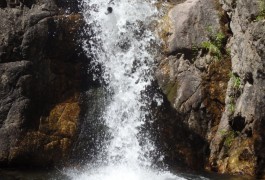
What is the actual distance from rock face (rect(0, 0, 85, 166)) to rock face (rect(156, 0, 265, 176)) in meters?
2.96

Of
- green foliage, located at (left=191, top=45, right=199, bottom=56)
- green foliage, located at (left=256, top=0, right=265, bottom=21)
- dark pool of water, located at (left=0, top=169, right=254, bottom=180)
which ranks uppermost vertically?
green foliage, located at (left=256, top=0, right=265, bottom=21)

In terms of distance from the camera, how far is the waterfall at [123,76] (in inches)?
397

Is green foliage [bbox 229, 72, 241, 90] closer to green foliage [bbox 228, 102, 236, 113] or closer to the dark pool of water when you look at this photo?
green foliage [bbox 228, 102, 236, 113]

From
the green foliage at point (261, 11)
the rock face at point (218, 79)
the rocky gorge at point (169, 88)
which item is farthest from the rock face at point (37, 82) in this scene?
the green foliage at point (261, 11)

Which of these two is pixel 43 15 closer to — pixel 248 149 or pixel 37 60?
pixel 37 60

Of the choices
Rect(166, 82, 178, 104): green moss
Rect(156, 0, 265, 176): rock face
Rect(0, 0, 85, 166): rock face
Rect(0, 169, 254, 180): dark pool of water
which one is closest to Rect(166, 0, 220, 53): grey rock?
Rect(156, 0, 265, 176): rock face

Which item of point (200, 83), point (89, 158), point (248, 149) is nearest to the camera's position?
point (248, 149)

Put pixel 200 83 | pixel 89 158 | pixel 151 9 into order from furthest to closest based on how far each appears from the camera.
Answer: pixel 151 9
pixel 200 83
pixel 89 158

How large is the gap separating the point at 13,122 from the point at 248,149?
635 cm

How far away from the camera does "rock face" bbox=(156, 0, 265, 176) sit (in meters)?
9.59

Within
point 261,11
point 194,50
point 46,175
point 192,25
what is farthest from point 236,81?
point 46,175

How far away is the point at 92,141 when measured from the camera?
10.6 meters

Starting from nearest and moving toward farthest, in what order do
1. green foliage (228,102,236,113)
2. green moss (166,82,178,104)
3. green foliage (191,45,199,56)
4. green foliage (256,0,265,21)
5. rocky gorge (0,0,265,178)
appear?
green foliage (256,0,265,21)
rocky gorge (0,0,265,178)
green foliage (228,102,236,113)
green moss (166,82,178,104)
green foliage (191,45,199,56)

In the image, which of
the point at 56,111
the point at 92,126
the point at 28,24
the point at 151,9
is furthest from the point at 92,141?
the point at 151,9
